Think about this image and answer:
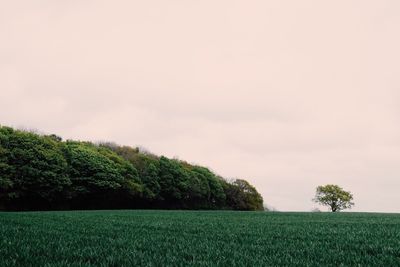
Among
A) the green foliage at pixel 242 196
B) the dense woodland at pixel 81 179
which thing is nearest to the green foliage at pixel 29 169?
the dense woodland at pixel 81 179

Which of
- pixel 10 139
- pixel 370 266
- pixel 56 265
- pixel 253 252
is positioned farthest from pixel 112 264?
pixel 10 139

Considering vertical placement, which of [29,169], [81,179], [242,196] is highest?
[29,169]

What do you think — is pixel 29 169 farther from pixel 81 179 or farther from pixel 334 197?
pixel 334 197

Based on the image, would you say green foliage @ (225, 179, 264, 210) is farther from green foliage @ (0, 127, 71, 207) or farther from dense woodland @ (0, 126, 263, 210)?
green foliage @ (0, 127, 71, 207)

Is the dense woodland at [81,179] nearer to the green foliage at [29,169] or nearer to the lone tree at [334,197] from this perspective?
the green foliage at [29,169]

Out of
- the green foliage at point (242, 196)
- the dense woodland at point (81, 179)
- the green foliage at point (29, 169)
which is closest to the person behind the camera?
the green foliage at point (29, 169)

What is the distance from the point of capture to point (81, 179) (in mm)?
75188

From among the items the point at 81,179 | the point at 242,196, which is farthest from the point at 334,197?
the point at 81,179

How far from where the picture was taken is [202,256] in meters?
11.8

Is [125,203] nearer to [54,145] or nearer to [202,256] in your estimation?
[54,145]

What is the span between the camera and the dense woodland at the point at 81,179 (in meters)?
64.9

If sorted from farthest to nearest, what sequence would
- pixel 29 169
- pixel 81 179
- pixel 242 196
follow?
pixel 242 196 → pixel 81 179 → pixel 29 169

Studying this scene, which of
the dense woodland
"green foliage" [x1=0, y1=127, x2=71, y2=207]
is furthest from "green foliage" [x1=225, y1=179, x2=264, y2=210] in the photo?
"green foliage" [x1=0, y1=127, x2=71, y2=207]

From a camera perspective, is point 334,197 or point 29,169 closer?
point 29,169
